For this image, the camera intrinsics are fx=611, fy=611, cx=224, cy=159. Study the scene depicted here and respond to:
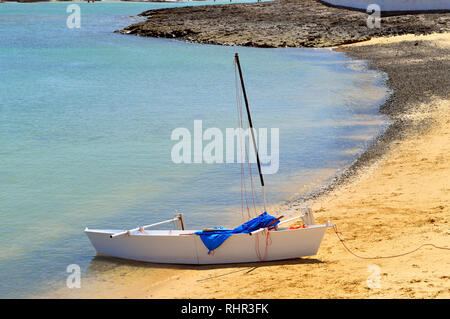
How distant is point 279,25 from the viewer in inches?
2527

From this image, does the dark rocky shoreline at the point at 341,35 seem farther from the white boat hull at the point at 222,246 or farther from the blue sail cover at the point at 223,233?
the blue sail cover at the point at 223,233

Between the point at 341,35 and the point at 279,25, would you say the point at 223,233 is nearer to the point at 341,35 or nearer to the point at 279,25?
the point at 341,35

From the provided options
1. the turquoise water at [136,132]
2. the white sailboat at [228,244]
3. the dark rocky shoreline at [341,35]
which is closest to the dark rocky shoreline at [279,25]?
the dark rocky shoreline at [341,35]

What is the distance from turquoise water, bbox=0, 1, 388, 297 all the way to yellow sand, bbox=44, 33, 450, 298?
232 cm

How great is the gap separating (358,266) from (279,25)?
54265 millimetres

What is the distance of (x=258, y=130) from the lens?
26.9m

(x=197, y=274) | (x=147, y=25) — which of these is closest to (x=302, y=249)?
(x=197, y=274)

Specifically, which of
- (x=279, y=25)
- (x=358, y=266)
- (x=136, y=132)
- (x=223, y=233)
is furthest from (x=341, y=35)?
(x=358, y=266)

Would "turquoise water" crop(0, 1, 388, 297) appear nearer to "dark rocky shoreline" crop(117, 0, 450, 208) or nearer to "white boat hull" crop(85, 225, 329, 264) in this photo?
"dark rocky shoreline" crop(117, 0, 450, 208)

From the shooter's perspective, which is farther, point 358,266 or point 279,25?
point 279,25

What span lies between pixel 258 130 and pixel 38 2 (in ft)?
392

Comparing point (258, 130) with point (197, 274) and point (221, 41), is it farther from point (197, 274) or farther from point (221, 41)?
point (221, 41)

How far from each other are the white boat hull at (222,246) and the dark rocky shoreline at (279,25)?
138 ft

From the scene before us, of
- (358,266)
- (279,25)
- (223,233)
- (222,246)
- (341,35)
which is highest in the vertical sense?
(279,25)
